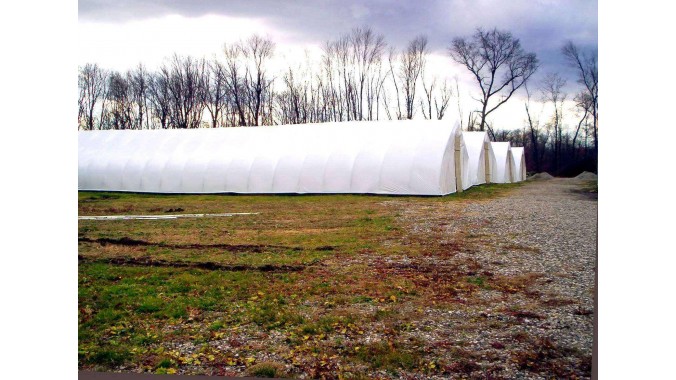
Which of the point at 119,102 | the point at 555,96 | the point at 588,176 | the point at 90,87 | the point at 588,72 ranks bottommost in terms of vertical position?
the point at 588,176

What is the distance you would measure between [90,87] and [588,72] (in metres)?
5.93

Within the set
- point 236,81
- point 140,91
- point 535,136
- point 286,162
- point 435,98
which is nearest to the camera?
point 535,136

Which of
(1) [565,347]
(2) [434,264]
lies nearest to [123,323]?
(2) [434,264]

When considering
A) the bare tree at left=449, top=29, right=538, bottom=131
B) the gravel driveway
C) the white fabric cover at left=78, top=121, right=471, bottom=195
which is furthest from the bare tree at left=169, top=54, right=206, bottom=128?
the gravel driveway

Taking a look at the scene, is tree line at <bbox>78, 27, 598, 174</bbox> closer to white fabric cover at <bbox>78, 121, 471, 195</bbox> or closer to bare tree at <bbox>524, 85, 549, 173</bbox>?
bare tree at <bbox>524, 85, 549, 173</bbox>

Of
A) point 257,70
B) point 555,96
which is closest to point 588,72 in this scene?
point 555,96

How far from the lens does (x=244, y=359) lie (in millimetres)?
4273

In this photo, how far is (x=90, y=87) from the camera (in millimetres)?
7258

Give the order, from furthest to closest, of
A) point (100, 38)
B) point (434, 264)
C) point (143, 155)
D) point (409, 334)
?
point (143, 155) → point (100, 38) → point (434, 264) → point (409, 334)

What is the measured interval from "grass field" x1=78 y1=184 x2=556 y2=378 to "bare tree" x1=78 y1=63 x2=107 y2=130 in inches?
63.2

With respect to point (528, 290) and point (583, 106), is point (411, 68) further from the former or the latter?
point (528, 290)

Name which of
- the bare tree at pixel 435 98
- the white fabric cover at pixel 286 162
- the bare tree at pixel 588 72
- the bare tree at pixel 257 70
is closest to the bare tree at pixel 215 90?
the bare tree at pixel 257 70
